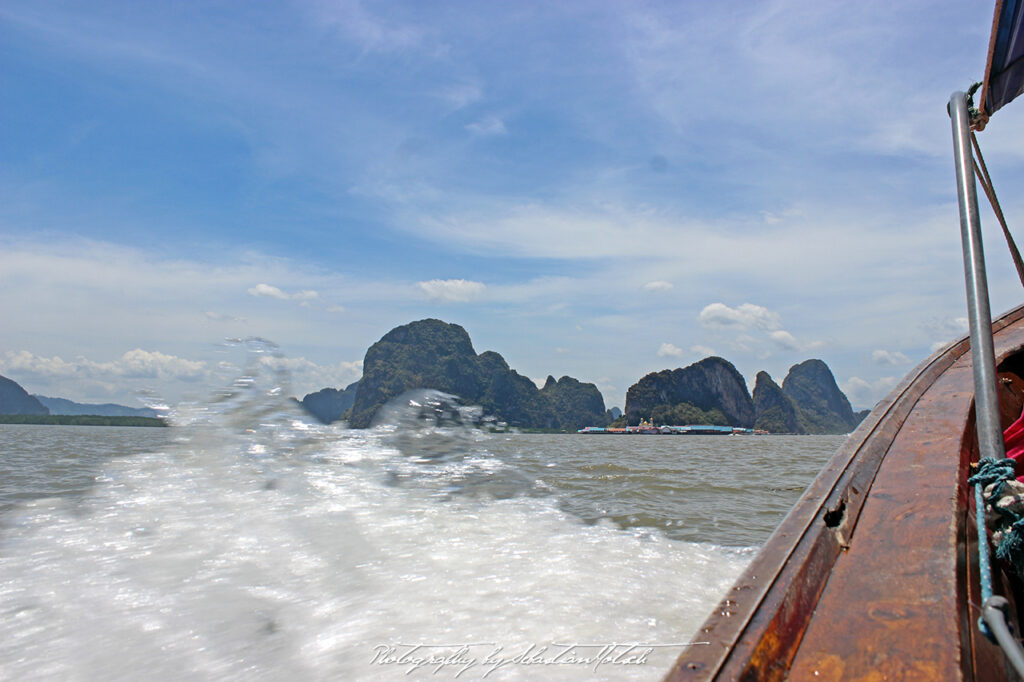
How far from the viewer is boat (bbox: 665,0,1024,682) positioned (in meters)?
0.93

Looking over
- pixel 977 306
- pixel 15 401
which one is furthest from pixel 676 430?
pixel 15 401

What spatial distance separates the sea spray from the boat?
81cm

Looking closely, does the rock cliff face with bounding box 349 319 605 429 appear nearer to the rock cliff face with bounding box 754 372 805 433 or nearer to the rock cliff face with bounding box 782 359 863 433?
the rock cliff face with bounding box 754 372 805 433

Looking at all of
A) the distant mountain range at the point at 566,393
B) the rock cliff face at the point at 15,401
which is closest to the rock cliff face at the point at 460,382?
the distant mountain range at the point at 566,393

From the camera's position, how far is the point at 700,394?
4766 inches

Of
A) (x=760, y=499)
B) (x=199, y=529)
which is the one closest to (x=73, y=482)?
(x=199, y=529)

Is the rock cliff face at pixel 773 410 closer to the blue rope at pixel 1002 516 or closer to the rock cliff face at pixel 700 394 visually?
the rock cliff face at pixel 700 394

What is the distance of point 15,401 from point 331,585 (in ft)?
765

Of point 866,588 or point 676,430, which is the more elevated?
point 866,588

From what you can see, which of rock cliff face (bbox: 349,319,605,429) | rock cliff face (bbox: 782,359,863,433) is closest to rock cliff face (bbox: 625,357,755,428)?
rock cliff face (bbox: 349,319,605,429)

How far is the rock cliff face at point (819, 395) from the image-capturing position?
155 meters

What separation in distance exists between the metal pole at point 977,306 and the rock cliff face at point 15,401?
22631cm

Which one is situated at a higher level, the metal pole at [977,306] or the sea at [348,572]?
the metal pole at [977,306]

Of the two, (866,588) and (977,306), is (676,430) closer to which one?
(977,306)
